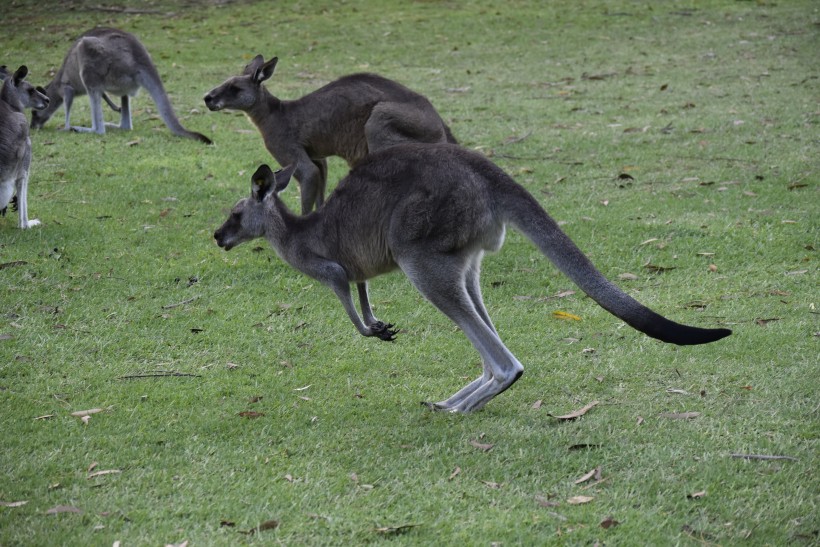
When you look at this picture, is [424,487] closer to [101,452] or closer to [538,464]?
[538,464]

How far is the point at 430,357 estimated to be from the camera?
5465mm

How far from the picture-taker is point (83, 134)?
1019 cm

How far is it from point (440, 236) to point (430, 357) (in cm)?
113

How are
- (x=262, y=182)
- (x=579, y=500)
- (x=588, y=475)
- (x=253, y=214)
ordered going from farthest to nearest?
1. (x=253, y=214)
2. (x=262, y=182)
3. (x=588, y=475)
4. (x=579, y=500)

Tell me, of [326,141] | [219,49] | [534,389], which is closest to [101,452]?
[534,389]

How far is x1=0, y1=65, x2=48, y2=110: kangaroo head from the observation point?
7.85 metres

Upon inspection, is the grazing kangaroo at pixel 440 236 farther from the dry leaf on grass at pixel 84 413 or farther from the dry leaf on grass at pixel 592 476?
the dry leaf on grass at pixel 84 413

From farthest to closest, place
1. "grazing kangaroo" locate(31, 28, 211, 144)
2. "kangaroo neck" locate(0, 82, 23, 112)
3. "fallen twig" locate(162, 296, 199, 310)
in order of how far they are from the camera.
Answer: "grazing kangaroo" locate(31, 28, 211, 144), "kangaroo neck" locate(0, 82, 23, 112), "fallen twig" locate(162, 296, 199, 310)

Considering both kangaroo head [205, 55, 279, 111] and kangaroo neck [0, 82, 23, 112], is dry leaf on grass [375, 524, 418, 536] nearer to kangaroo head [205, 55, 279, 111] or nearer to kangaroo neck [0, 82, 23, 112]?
kangaroo head [205, 55, 279, 111]

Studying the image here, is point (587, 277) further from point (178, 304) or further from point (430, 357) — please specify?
point (178, 304)

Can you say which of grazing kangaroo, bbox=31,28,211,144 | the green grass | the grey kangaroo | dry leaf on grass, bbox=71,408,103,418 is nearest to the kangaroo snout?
the grey kangaroo

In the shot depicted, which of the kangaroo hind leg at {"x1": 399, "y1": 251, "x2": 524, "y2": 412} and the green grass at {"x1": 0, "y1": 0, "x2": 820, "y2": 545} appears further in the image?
the kangaroo hind leg at {"x1": 399, "y1": 251, "x2": 524, "y2": 412}

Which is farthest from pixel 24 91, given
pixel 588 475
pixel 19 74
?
pixel 588 475

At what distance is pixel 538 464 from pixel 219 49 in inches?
460
